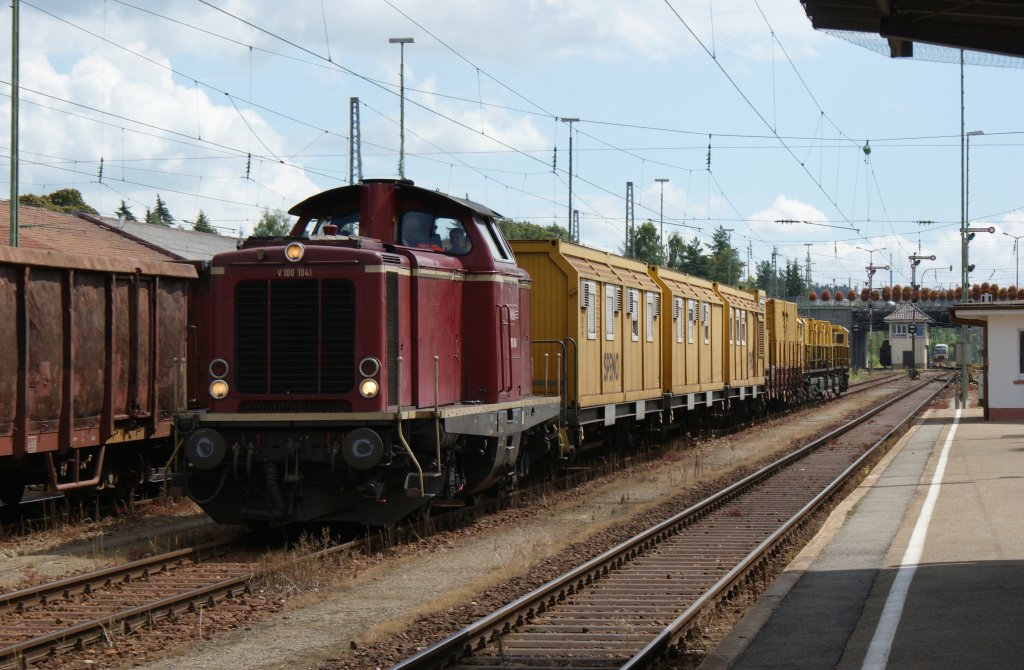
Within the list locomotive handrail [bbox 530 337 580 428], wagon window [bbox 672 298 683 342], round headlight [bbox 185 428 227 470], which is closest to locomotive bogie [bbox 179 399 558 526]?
round headlight [bbox 185 428 227 470]

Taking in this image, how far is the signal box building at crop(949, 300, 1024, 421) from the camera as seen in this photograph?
3073 centimetres

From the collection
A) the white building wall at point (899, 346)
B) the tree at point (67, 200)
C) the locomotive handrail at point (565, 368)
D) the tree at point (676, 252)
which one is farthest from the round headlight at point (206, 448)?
the white building wall at point (899, 346)

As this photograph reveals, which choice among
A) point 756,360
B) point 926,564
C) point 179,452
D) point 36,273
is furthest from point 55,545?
point 756,360

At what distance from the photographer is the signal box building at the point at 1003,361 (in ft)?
101

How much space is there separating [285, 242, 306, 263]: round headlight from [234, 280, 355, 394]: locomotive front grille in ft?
0.81

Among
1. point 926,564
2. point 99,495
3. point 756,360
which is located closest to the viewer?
point 926,564

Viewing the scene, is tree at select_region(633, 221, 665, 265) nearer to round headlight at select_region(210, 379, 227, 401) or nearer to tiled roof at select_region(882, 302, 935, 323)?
tiled roof at select_region(882, 302, 935, 323)

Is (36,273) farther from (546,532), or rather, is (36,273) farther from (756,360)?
(756,360)

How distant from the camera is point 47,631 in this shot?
8.15 metres

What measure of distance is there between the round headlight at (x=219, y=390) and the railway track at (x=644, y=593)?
3.96 meters

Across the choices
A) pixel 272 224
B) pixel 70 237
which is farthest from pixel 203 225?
pixel 70 237

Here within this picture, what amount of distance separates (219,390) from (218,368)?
228mm

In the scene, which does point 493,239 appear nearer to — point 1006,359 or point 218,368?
point 218,368

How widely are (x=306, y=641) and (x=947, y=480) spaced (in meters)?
12.1
